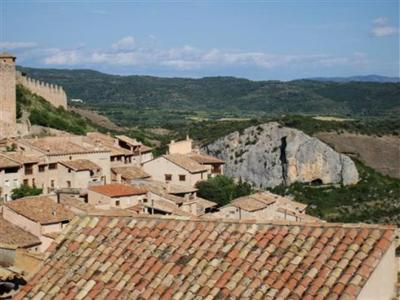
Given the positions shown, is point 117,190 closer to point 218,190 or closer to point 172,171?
point 172,171

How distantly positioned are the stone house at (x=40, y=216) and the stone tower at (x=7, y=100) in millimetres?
20936

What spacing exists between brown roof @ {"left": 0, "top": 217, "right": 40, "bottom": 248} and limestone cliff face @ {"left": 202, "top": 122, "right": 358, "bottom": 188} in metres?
48.1

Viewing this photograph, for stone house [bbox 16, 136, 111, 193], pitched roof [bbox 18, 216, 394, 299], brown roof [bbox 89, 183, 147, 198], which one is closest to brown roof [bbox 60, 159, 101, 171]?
stone house [bbox 16, 136, 111, 193]

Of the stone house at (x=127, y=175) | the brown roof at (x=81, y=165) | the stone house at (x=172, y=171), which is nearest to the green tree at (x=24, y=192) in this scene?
the brown roof at (x=81, y=165)

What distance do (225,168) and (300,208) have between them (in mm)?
31379

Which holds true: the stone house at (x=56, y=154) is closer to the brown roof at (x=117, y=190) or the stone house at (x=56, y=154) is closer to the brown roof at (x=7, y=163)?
the brown roof at (x=7, y=163)

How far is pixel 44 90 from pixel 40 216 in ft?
132

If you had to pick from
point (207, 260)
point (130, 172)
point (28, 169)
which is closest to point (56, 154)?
point (28, 169)

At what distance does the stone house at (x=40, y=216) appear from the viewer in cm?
3372

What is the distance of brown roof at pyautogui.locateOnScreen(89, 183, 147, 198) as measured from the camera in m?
41.2

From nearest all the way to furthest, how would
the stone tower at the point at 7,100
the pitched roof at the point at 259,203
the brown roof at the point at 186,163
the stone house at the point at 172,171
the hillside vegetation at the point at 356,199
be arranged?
the pitched roof at the point at 259,203 → the stone house at the point at 172,171 → the brown roof at the point at 186,163 → the stone tower at the point at 7,100 → the hillside vegetation at the point at 356,199

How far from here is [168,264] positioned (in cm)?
717

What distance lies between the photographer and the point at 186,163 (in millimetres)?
55094

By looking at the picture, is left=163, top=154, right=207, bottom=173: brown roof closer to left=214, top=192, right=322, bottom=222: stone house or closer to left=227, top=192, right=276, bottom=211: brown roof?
left=214, top=192, right=322, bottom=222: stone house
